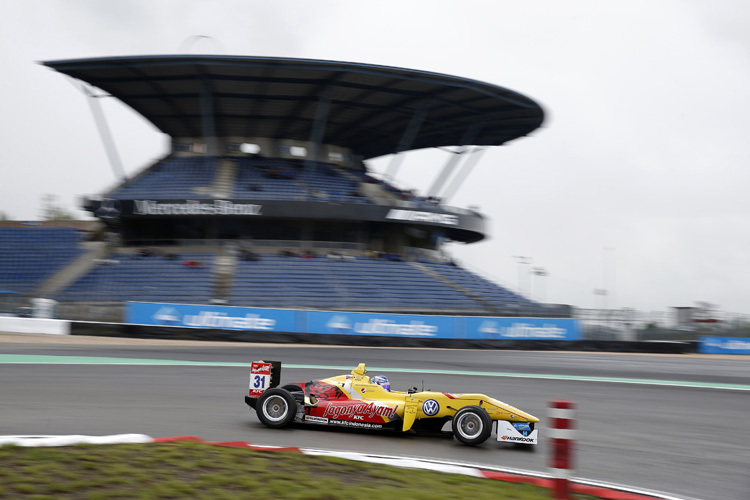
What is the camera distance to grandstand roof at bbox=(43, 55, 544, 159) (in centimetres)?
3403

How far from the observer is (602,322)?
Answer: 26641 mm

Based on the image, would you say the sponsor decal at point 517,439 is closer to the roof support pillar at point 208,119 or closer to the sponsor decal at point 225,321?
the sponsor decal at point 225,321

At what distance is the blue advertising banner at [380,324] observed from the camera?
2423 centimetres

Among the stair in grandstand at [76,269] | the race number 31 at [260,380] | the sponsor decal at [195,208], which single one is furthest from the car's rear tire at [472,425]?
the sponsor decal at [195,208]

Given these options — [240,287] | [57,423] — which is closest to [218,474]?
[57,423]

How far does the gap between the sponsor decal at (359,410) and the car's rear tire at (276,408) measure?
1.28ft

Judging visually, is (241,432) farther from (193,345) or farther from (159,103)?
(159,103)

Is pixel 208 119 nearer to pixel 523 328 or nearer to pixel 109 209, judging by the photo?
pixel 109 209

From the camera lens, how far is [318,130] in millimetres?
38188

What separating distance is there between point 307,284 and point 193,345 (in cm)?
1079

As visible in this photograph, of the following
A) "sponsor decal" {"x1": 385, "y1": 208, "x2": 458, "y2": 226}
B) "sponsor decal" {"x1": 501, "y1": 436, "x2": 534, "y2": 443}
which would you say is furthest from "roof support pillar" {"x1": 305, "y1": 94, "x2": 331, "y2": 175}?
"sponsor decal" {"x1": 501, "y1": 436, "x2": 534, "y2": 443}

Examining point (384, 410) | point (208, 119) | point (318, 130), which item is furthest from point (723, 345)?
point (208, 119)

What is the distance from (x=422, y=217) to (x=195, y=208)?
1152cm

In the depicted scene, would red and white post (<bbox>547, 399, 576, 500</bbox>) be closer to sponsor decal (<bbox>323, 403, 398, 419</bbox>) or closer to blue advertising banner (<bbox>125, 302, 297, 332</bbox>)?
sponsor decal (<bbox>323, 403, 398, 419</bbox>)
